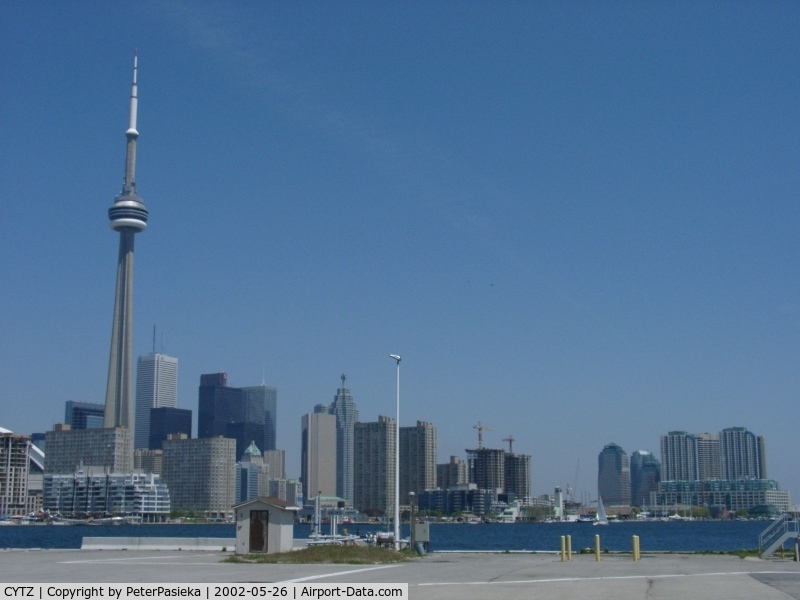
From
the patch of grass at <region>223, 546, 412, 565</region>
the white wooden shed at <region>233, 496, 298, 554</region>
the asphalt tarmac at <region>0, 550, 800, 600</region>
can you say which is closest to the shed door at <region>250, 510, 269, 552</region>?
the white wooden shed at <region>233, 496, 298, 554</region>

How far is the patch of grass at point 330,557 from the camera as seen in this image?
38.5m

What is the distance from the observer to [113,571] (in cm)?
3509

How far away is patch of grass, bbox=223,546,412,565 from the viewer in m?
38.5

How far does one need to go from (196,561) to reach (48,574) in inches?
337

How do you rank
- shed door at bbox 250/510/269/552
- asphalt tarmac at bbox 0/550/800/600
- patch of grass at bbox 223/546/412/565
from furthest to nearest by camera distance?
shed door at bbox 250/510/269/552, patch of grass at bbox 223/546/412/565, asphalt tarmac at bbox 0/550/800/600

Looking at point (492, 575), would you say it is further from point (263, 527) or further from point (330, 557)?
point (263, 527)

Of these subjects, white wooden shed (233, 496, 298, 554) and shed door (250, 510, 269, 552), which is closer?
white wooden shed (233, 496, 298, 554)

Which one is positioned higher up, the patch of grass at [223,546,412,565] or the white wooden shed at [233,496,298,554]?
the white wooden shed at [233,496,298,554]

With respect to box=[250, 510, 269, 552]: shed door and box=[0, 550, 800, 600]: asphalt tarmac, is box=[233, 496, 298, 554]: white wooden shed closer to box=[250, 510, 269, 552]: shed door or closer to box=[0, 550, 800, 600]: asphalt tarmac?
box=[250, 510, 269, 552]: shed door

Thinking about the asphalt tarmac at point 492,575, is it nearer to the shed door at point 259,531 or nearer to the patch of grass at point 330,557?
the patch of grass at point 330,557

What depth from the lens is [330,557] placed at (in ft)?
127

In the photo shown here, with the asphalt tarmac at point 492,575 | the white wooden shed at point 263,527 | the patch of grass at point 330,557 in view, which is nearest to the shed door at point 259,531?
the white wooden shed at point 263,527

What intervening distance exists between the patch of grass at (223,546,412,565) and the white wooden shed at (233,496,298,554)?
47.9 inches

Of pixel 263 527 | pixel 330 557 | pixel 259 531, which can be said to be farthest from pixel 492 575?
pixel 259 531
